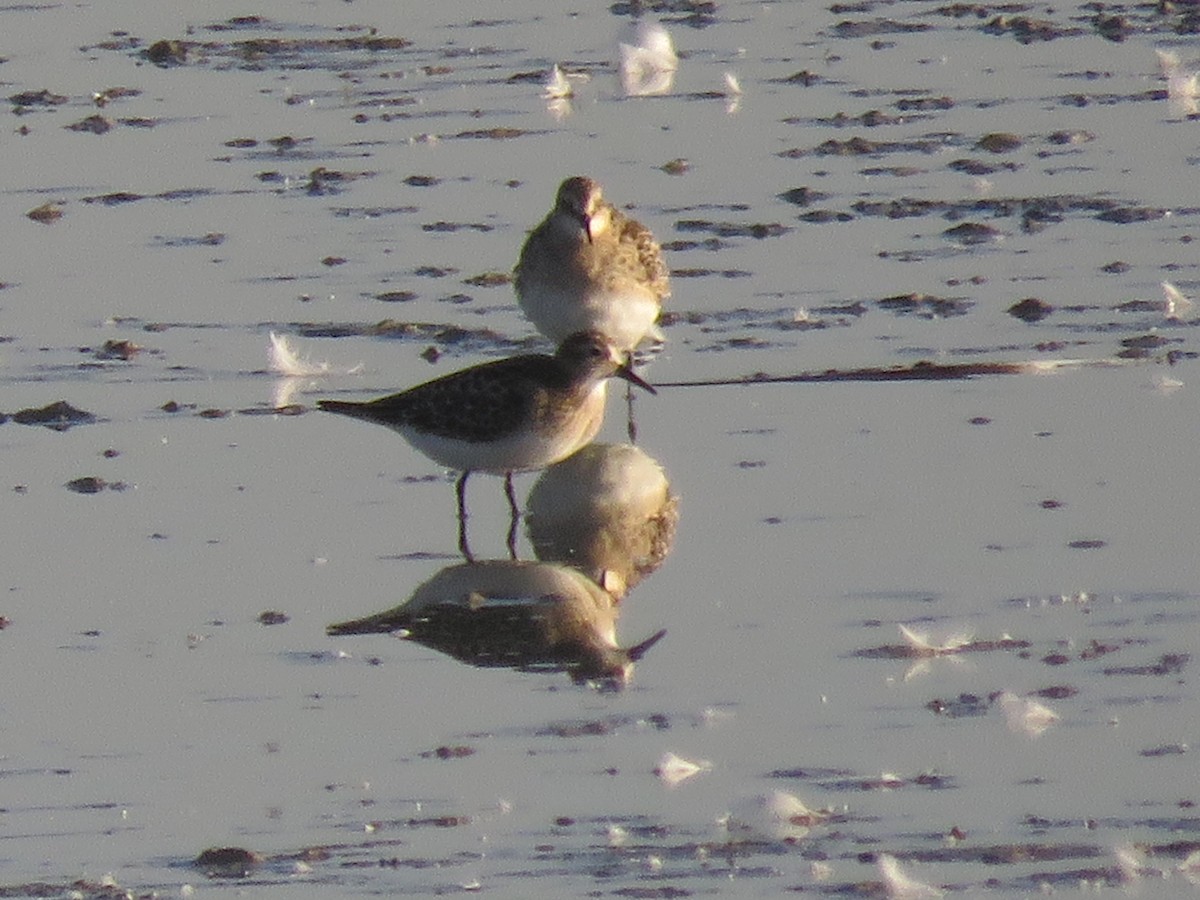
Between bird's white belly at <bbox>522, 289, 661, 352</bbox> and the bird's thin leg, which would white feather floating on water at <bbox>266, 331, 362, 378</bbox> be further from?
the bird's thin leg

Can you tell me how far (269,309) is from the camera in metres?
12.2

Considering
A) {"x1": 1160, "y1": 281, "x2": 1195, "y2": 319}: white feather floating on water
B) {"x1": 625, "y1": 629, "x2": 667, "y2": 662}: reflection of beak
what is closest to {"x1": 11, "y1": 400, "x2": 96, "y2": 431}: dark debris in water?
{"x1": 625, "y1": 629, "x2": 667, "y2": 662}: reflection of beak

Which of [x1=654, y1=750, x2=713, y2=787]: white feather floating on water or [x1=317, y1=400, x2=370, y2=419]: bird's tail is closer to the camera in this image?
[x1=654, y1=750, x2=713, y2=787]: white feather floating on water

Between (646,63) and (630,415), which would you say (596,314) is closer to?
(630,415)

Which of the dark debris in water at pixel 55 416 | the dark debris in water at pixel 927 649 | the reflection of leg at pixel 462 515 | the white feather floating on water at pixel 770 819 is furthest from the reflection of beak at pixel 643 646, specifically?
the dark debris in water at pixel 55 416

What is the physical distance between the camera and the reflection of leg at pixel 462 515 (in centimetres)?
901

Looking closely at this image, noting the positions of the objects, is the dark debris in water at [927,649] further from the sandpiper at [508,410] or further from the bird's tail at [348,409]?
the bird's tail at [348,409]

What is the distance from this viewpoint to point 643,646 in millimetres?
7965

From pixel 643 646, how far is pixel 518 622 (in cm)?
46

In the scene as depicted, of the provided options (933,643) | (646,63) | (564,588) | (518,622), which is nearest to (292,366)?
(564,588)

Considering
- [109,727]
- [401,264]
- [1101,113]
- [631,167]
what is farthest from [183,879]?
[1101,113]

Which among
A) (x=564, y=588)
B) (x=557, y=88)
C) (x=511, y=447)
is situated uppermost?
(x=511, y=447)

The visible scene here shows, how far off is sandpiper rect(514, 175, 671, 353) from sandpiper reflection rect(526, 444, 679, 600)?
1249 millimetres

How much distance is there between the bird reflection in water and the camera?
7.98 metres
